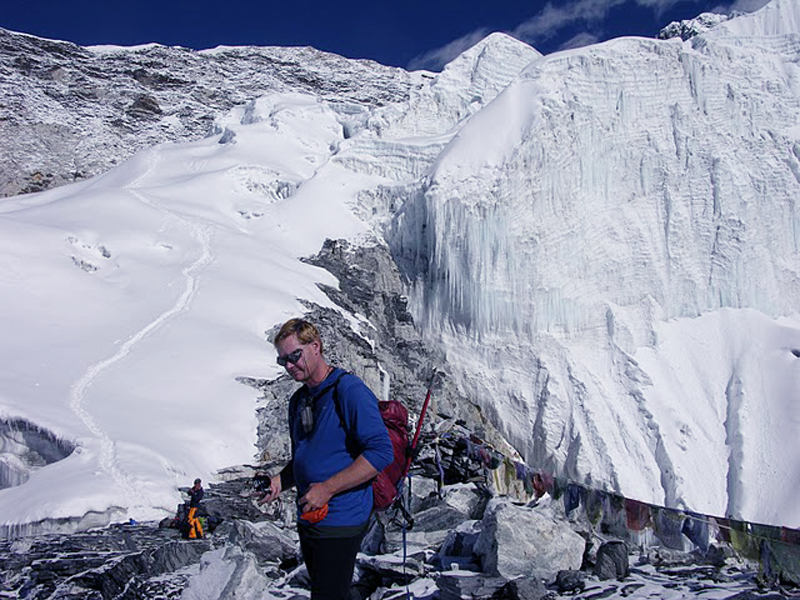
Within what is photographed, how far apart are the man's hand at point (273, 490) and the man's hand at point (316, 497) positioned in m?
0.59

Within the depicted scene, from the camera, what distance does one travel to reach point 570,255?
76.3 ft

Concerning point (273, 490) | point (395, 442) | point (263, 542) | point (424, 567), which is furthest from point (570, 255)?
point (273, 490)

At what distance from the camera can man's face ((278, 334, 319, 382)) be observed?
10.3 ft

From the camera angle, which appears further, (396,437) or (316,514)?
(396,437)

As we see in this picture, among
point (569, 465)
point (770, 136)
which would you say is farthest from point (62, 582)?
point (770, 136)

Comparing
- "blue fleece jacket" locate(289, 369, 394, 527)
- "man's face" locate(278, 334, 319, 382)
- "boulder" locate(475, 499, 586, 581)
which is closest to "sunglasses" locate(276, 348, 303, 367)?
"man's face" locate(278, 334, 319, 382)

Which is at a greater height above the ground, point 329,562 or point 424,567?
point 329,562

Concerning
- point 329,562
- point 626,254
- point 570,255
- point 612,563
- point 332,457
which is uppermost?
point 626,254

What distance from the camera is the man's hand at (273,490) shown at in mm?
3459

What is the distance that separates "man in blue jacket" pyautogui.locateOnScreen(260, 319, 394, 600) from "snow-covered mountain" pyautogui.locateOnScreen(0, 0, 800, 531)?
12.2 metres

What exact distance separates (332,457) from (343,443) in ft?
0.24

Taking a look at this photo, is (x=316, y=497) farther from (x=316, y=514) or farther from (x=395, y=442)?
(x=395, y=442)

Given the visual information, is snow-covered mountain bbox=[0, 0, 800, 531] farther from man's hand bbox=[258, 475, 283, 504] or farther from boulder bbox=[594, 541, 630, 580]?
man's hand bbox=[258, 475, 283, 504]

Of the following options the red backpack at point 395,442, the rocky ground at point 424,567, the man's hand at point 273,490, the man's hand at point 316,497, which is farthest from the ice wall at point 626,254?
the man's hand at point 316,497
